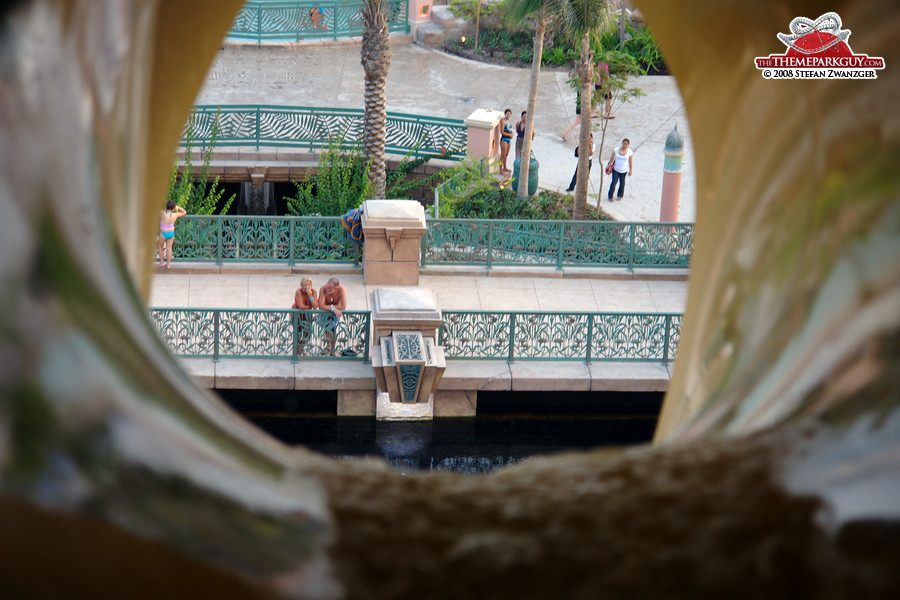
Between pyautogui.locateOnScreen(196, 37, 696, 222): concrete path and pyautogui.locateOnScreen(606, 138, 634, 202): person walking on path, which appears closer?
pyautogui.locateOnScreen(606, 138, 634, 202): person walking on path

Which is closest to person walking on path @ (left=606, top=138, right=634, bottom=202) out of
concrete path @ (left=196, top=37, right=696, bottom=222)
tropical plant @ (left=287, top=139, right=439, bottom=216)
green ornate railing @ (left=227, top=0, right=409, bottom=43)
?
concrete path @ (left=196, top=37, right=696, bottom=222)

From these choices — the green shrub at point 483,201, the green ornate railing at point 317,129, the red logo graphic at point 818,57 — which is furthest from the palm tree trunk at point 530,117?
the red logo graphic at point 818,57

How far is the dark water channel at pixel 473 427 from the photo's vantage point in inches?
542

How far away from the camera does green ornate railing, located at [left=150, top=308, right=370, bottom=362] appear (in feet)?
43.8

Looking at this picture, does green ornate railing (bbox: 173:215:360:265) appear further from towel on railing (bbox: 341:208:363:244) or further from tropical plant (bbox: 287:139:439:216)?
tropical plant (bbox: 287:139:439:216)

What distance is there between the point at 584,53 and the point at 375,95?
3.58m

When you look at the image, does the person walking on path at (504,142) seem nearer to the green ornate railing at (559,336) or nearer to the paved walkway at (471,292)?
the paved walkway at (471,292)

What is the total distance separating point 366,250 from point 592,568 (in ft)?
47.9

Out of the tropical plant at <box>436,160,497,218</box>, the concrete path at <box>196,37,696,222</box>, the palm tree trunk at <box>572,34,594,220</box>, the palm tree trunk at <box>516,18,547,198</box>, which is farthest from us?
the concrete path at <box>196,37,696,222</box>

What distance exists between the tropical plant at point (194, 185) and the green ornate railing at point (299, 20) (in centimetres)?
928

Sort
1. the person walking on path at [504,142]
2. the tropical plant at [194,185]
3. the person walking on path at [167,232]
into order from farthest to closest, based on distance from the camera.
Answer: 1. the person walking on path at [504,142]
2. the tropical plant at [194,185]
3. the person walking on path at [167,232]

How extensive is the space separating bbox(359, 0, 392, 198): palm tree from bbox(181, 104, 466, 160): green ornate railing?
74.2 inches

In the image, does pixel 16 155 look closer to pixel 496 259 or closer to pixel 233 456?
pixel 233 456

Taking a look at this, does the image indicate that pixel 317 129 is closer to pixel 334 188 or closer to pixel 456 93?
pixel 334 188
